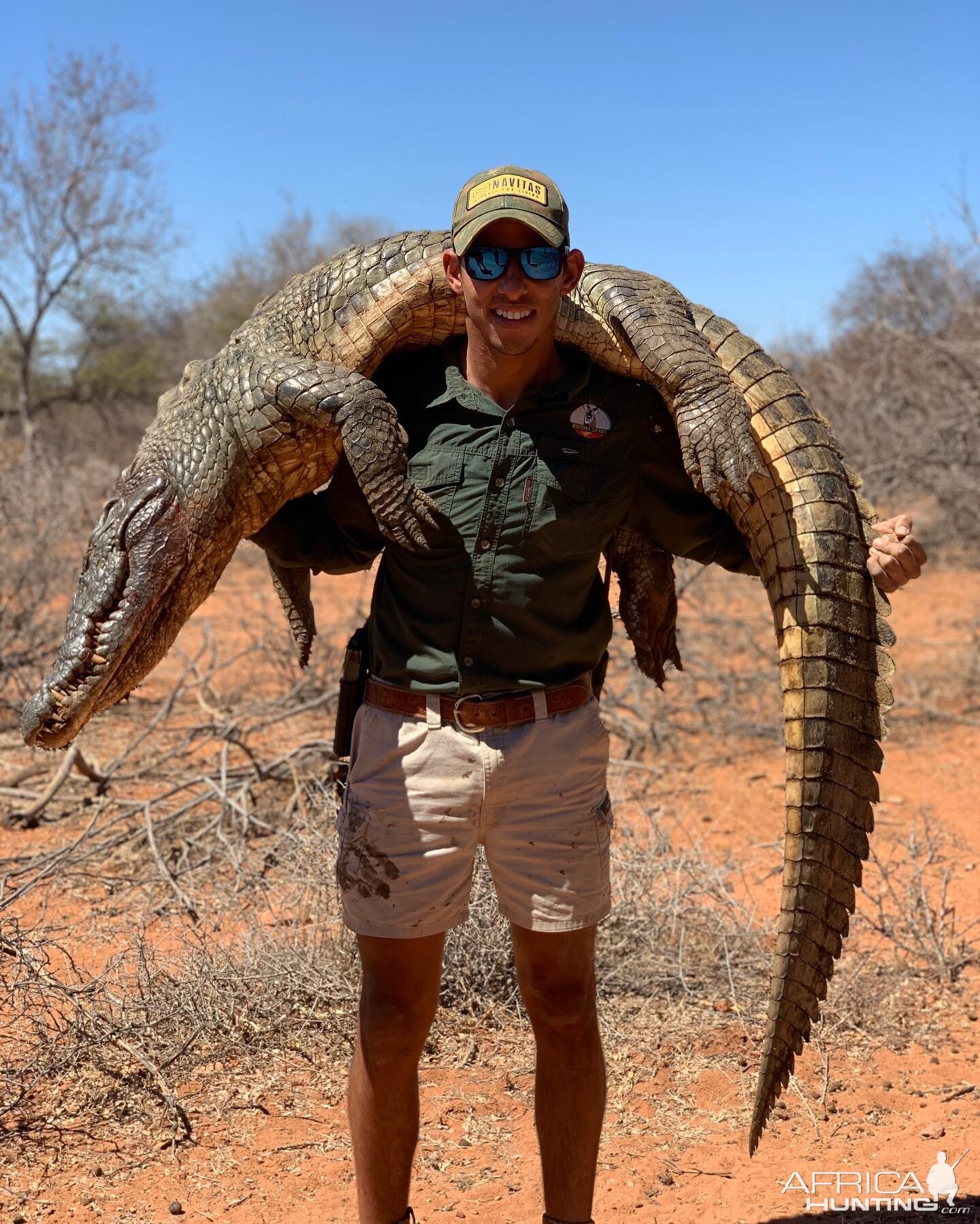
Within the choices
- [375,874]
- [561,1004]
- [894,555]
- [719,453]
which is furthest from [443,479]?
[561,1004]

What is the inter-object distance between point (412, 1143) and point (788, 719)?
3.76ft

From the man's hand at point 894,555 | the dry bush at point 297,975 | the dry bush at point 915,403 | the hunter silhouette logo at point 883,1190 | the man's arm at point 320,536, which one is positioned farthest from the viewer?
the dry bush at point 915,403

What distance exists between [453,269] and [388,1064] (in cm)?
155

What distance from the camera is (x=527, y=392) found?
2164mm

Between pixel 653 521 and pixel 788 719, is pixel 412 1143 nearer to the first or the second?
pixel 788 719

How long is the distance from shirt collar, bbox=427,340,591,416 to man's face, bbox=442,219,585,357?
0.10 metres

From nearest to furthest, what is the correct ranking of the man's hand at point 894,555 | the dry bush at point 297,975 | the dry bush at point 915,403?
the man's hand at point 894,555 < the dry bush at point 297,975 < the dry bush at point 915,403

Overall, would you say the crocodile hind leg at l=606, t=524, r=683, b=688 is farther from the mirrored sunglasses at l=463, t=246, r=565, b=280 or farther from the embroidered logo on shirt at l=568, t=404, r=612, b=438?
the mirrored sunglasses at l=463, t=246, r=565, b=280

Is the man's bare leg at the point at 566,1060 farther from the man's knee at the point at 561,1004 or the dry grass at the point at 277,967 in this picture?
the dry grass at the point at 277,967

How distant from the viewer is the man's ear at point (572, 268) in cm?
216

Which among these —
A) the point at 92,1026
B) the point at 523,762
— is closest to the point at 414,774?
the point at 523,762

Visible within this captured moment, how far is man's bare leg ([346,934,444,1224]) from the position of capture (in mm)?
2125

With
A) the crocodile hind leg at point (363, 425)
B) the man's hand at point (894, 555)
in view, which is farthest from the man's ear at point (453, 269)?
the man's hand at point (894, 555)

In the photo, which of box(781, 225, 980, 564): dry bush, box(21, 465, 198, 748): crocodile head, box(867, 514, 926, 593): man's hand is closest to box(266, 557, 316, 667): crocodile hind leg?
box(21, 465, 198, 748): crocodile head
